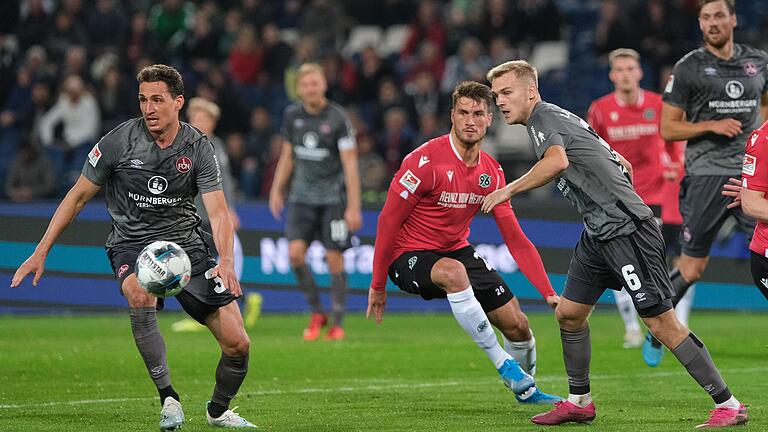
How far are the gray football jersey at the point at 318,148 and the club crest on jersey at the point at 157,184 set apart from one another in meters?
5.93

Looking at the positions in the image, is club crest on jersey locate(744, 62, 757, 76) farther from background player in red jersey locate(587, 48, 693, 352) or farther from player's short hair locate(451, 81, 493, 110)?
player's short hair locate(451, 81, 493, 110)

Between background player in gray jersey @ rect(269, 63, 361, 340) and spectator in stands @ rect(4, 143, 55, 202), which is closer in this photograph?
background player in gray jersey @ rect(269, 63, 361, 340)

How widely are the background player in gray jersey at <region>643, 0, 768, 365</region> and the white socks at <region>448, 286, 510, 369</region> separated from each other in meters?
2.30

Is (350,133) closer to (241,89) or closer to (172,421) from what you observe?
(172,421)

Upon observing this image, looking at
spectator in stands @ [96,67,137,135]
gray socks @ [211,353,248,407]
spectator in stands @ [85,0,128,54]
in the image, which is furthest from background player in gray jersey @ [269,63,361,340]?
spectator in stands @ [85,0,128,54]

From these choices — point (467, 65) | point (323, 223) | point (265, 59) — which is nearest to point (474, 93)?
point (323, 223)

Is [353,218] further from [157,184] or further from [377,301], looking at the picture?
[157,184]

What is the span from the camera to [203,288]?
7.79m

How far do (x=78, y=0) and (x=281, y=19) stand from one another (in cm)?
384

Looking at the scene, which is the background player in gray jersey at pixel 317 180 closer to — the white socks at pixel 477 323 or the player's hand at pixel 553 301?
the white socks at pixel 477 323

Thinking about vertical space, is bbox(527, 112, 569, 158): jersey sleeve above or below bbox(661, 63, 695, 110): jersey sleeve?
above

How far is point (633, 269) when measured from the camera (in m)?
7.61

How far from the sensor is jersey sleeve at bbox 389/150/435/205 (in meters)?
8.81

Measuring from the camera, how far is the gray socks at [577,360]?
8.02 m
